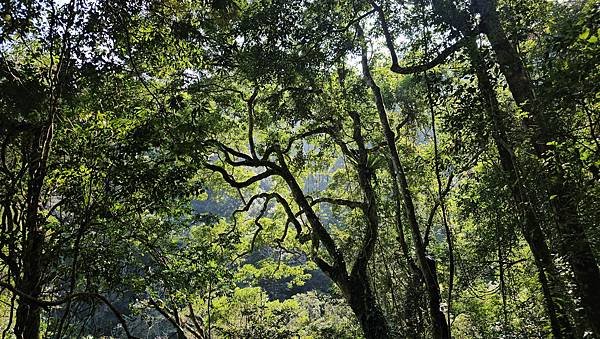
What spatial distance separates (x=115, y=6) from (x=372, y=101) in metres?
5.75

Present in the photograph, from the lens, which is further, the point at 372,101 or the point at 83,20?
the point at 372,101

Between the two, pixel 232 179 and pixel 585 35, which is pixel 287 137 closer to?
pixel 232 179

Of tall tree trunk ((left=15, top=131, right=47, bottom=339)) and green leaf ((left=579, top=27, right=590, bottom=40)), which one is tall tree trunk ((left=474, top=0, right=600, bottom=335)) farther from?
tall tree trunk ((left=15, top=131, right=47, bottom=339))

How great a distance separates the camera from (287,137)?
8406 millimetres

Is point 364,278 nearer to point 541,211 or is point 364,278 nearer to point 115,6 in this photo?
point 541,211

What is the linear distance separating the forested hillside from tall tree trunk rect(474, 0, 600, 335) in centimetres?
2

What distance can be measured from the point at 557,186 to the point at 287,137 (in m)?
5.92

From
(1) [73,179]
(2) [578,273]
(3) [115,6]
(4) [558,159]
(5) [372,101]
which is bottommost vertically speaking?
(2) [578,273]

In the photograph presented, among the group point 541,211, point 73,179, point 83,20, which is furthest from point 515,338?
point 83,20

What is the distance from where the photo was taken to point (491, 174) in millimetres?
4508

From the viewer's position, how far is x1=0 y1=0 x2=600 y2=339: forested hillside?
2777mm

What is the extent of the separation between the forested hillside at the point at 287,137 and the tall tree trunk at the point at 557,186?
16 millimetres

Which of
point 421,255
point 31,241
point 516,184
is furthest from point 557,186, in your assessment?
point 31,241

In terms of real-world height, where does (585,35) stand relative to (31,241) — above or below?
above
